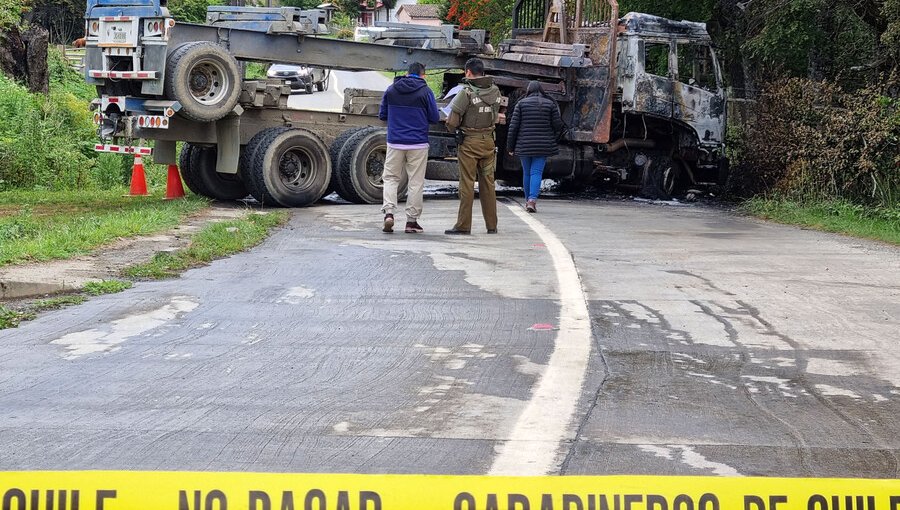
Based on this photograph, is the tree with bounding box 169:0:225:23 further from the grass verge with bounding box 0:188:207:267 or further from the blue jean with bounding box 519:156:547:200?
the blue jean with bounding box 519:156:547:200

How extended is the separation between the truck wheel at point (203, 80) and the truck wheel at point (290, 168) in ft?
2.76

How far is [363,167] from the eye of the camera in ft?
54.6

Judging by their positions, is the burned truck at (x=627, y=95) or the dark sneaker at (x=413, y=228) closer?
the dark sneaker at (x=413, y=228)

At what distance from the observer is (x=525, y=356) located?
6293 mm

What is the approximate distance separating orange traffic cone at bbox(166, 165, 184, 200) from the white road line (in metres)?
9.20

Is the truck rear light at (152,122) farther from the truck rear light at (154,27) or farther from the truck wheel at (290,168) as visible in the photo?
the truck wheel at (290,168)

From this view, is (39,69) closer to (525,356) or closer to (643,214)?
(643,214)

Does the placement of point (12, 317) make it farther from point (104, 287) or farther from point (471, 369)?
point (471, 369)

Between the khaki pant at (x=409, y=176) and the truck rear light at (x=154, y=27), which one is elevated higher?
the truck rear light at (x=154, y=27)

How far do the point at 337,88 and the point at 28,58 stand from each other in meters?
24.2

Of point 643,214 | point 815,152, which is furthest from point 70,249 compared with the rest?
point 815,152

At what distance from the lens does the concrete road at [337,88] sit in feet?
120

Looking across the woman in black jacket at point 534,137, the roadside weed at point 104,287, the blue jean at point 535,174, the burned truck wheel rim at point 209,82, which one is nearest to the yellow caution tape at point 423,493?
the roadside weed at point 104,287

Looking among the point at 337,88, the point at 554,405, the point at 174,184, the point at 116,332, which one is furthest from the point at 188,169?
the point at 337,88
